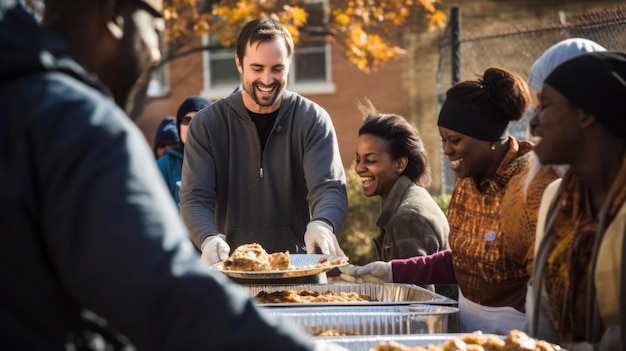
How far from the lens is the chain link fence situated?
655cm

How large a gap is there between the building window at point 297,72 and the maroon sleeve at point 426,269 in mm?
13185

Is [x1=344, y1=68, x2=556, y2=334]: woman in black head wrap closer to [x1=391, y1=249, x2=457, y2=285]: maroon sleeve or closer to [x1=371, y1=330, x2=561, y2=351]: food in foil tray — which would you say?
[x1=391, y1=249, x2=457, y2=285]: maroon sleeve

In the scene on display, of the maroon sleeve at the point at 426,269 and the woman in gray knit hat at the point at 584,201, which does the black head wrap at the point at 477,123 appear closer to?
the maroon sleeve at the point at 426,269

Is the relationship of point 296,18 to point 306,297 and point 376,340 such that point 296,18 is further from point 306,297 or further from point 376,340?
point 376,340

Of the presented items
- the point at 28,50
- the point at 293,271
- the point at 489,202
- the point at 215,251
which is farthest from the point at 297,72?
the point at 28,50

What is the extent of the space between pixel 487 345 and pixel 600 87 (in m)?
0.80

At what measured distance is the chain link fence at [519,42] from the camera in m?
6.55

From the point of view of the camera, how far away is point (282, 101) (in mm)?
5117

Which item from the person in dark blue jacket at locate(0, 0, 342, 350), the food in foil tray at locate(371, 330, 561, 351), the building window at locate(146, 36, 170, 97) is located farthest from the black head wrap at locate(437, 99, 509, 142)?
the building window at locate(146, 36, 170, 97)

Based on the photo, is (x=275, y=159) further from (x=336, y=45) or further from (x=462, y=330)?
(x=336, y=45)

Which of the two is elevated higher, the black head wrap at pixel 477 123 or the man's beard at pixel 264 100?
the man's beard at pixel 264 100

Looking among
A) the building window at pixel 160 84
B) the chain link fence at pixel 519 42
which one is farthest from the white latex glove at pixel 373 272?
the building window at pixel 160 84

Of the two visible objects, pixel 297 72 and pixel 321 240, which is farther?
pixel 297 72

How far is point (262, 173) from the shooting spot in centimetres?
499
